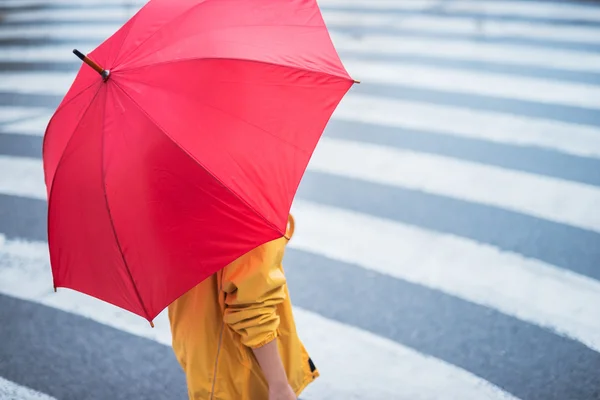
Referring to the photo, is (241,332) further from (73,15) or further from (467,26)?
(73,15)

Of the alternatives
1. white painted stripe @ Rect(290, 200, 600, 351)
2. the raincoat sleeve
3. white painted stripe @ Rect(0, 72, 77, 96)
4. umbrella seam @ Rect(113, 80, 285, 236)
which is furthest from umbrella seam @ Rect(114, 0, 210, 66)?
white painted stripe @ Rect(0, 72, 77, 96)

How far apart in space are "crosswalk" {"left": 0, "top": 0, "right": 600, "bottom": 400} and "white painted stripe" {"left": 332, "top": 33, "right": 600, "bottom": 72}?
0.04 metres

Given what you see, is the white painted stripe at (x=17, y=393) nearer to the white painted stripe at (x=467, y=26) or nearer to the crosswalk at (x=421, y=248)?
the crosswalk at (x=421, y=248)

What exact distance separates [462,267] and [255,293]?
259 centimetres

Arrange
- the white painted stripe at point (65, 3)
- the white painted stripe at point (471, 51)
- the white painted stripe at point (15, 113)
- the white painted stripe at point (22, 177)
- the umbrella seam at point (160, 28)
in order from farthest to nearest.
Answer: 1. the white painted stripe at point (65, 3)
2. the white painted stripe at point (471, 51)
3. the white painted stripe at point (15, 113)
4. the white painted stripe at point (22, 177)
5. the umbrella seam at point (160, 28)

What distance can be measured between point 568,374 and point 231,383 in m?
1.97

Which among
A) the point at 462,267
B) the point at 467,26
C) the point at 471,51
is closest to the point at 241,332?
the point at 462,267

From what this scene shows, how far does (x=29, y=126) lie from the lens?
23.3ft

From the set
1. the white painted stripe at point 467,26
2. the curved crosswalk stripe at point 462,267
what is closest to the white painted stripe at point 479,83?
the white painted stripe at point 467,26

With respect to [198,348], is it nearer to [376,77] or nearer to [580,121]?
[580,121]

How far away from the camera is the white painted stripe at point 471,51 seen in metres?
7.55

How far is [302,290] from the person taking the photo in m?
4.30

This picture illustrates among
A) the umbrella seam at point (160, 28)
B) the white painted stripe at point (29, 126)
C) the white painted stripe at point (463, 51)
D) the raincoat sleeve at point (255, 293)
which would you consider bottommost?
the white painted stripe at point (29, 126)

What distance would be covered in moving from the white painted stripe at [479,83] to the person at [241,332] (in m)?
5.02
